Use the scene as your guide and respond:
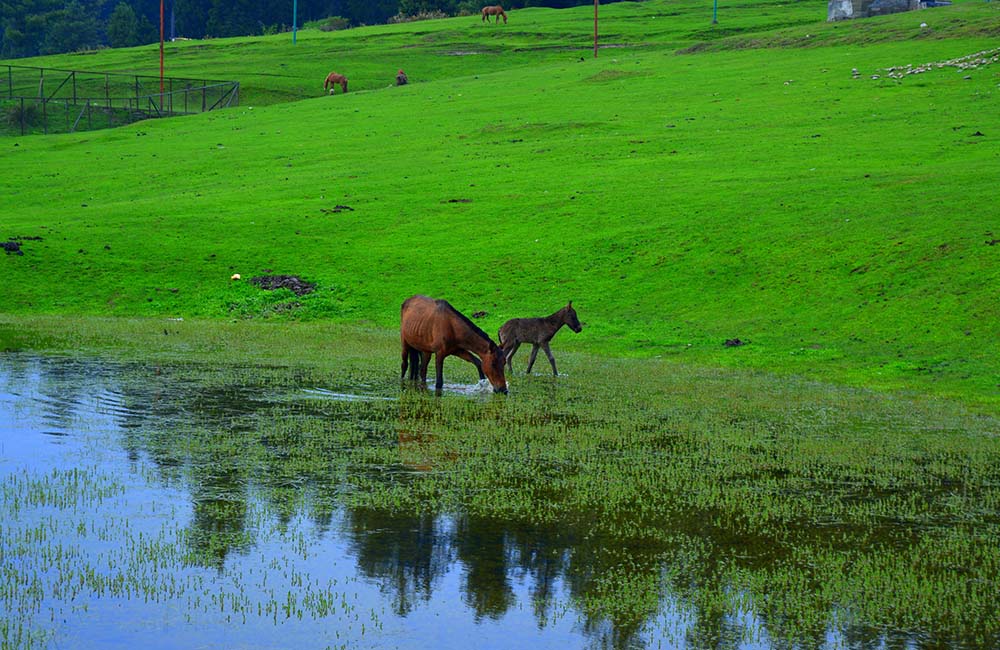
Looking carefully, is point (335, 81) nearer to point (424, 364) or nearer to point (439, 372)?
point (424, 364)

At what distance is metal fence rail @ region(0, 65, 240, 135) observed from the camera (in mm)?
75625

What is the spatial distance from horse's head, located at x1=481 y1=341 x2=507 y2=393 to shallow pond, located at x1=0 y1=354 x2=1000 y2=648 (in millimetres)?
2214

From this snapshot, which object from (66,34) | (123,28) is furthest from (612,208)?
(66,34)

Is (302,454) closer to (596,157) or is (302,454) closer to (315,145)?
(596,157)

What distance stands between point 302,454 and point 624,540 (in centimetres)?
549

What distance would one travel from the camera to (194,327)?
102 ft

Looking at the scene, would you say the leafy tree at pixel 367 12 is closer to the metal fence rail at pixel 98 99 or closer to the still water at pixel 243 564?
the metal fence rail at pixel 98 99

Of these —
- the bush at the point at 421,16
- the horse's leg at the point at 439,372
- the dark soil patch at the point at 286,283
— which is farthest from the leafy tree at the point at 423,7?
the horse's leg at the point at 439,372

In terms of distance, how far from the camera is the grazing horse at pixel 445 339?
73.9 feet

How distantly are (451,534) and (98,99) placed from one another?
75057mm

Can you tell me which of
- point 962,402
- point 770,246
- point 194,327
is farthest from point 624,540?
point 770,246

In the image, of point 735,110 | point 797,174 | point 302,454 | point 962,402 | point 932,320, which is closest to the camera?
point 302,454

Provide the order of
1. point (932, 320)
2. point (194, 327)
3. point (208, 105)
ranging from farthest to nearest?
point (208, 105), point (194, 327), point (932, 320)

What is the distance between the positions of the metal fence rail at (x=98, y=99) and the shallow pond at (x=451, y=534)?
198ft
